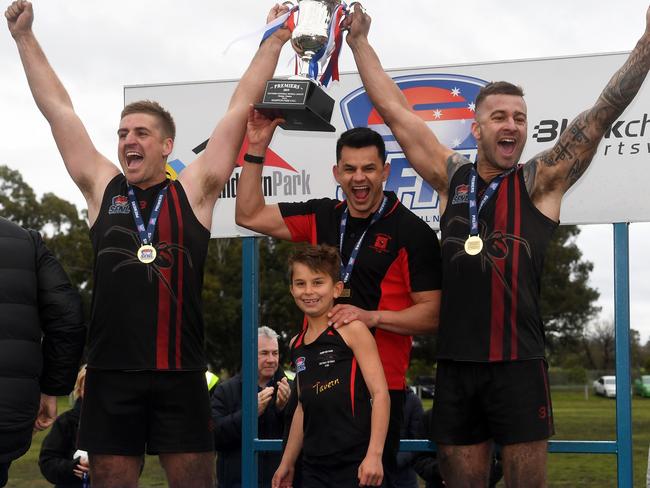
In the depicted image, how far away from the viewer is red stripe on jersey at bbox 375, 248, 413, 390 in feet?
13.8

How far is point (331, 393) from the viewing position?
3957mm

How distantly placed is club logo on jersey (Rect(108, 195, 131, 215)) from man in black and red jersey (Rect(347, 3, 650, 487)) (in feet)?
4.82

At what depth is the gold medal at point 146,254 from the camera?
4.04m

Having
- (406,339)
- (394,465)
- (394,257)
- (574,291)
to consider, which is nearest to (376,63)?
(394,257)

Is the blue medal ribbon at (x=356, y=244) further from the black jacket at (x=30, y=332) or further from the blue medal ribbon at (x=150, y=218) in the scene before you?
the black jacket at (x=30, y=332)

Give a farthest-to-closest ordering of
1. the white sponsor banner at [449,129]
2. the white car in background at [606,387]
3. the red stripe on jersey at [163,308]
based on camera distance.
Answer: the white car in background at [606,387] < the white sponsor banner at [449,129] < the red stripe on jersey at [163,308]

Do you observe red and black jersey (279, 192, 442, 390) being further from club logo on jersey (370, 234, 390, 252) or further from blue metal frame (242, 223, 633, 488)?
blue metal frame (242, 223, 633, 488)

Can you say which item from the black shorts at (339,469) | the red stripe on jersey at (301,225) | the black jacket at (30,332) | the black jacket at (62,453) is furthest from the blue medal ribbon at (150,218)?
the black jacket at (62,453)

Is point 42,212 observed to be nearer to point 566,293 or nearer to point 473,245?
point 566,293

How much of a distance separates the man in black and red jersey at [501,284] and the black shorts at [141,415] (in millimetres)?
1097

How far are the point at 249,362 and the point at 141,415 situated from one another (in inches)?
78.4

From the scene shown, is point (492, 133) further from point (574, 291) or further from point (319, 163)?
point (574, 291)

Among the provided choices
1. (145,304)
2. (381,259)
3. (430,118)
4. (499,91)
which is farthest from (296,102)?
(430,118)

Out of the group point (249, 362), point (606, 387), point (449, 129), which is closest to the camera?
point (449, 129)
